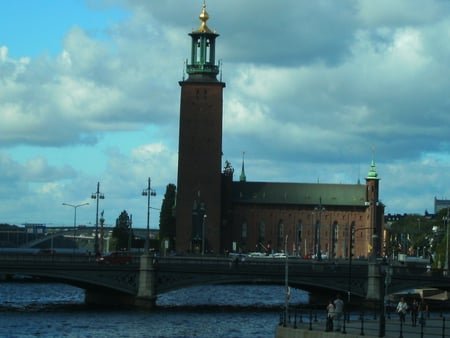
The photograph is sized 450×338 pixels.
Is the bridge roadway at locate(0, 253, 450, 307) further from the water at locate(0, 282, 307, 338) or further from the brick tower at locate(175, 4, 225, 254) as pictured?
the brick tower at locate(175, 4, 225, 254)

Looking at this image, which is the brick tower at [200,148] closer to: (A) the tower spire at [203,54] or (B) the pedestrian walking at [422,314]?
(A) the tower spire at [203,54]

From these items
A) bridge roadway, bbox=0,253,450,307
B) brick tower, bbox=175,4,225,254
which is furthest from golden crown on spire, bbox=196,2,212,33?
bridge roadway, bbox=0,253,450,307

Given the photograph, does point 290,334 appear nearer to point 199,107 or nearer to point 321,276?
point 321,276

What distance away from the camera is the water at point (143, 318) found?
7456cm

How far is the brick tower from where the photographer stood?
18412 centimetres

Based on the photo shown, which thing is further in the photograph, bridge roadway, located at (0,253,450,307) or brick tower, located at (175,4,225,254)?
brick tower, located at (175,4,225,254)

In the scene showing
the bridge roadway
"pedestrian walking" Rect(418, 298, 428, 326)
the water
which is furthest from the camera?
the bridge roadway

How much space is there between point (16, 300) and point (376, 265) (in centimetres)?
3122

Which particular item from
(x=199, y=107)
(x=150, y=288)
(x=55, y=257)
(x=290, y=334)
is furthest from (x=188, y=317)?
(x=199, y=107)

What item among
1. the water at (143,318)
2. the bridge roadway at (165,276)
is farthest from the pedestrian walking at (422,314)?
the bridge roadway at (165,276)

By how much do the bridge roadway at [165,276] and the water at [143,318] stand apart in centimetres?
216

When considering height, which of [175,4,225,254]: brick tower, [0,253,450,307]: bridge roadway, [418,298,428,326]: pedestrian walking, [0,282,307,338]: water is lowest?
[0,282,307,338]: water

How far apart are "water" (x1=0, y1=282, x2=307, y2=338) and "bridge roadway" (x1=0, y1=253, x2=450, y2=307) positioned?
2.16 meters

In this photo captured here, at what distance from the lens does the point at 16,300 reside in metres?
105
